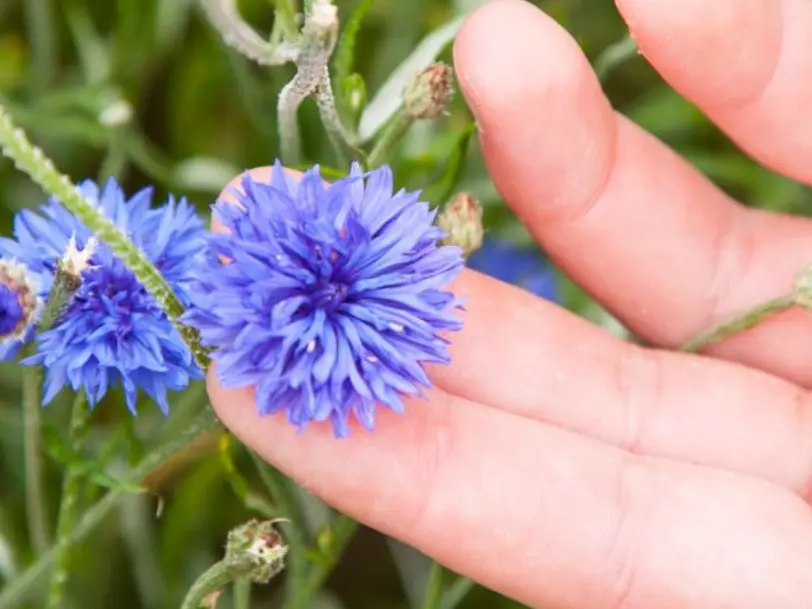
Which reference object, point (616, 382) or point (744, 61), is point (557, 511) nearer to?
point (616, 382)

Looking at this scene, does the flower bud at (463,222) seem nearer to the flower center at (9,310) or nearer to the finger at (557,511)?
the finger at (557,511)

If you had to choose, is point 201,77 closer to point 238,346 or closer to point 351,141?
point 351,141

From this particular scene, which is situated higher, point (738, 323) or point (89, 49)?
point (89, 49)

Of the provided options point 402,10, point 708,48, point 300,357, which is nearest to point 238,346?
point 300,357

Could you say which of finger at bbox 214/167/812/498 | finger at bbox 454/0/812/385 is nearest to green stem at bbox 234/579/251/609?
finger at bbox 214/167/812/498

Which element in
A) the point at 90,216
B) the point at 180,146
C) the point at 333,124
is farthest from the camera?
the point at 180,146

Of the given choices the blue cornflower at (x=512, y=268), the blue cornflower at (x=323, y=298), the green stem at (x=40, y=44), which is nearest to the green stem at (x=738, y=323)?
the blue cornflower at (x=512, y=268)

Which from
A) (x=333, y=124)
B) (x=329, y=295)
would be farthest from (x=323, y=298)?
(x=333, y=124)
